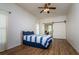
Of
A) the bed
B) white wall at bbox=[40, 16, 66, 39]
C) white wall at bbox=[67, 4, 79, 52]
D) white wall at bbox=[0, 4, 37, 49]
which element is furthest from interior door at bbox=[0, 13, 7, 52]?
white wall at bbox=[40, 16, 66, 39]

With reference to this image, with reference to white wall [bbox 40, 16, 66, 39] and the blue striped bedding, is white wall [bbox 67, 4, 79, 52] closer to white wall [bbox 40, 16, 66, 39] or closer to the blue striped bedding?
the blue striped bedding

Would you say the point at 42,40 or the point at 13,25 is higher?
the point at 13,25

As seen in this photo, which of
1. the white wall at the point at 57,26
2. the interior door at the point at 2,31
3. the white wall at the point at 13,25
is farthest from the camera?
the white wall at the point at 57,26

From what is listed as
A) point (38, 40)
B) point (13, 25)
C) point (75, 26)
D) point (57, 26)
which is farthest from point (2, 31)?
point (57, 26)

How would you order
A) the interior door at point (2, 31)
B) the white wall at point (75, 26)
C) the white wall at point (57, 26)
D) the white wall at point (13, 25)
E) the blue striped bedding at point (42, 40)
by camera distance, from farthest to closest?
the white wall at point (57, 26), the blue striped bedding at point (42, 40), the white wall at point (13, 25), the interior door at point (2, 31), the white wall at point (75, 26)

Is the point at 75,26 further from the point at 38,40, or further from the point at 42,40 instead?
the point at 38,40

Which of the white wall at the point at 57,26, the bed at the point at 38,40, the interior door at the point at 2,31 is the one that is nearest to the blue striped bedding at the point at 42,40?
the bed at the point at 38,40

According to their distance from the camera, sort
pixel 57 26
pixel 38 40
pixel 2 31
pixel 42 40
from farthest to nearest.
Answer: pixel 57 26 < pixel 38 40 < pixel 42 40 < pixel 2 31

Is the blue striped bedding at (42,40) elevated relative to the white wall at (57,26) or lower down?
lower down

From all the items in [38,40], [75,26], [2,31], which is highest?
[75,26]

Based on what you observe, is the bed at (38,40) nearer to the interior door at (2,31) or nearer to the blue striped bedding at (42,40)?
the blue striped bedding at (42,40)
